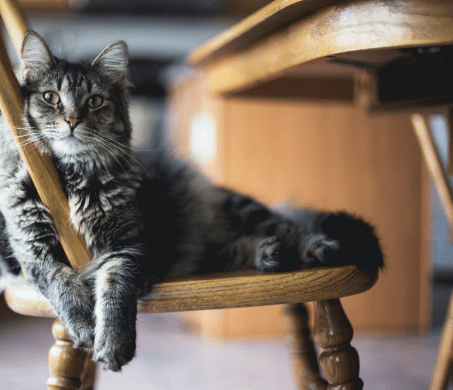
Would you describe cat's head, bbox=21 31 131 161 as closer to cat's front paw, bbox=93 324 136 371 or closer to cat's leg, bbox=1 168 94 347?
cat's leg, bbox=1 168 94 347

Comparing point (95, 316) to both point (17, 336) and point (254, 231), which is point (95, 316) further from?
point (17, 336)

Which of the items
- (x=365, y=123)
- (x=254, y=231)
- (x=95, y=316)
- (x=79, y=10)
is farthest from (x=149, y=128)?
(x=95, y=316)

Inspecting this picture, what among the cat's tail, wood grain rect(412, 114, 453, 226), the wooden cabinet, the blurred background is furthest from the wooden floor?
the cat's tail

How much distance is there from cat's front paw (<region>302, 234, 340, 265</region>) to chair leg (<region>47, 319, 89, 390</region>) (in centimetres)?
46

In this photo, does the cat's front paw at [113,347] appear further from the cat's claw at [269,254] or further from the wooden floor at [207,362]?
the wooden floor at [207,362]

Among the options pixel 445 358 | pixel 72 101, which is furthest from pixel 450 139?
pixel 72 101

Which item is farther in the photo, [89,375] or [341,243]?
[89,375]

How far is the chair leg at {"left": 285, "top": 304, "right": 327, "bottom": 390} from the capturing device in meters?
1.08

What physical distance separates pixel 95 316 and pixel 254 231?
1.34 ft

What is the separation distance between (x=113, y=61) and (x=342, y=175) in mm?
1739

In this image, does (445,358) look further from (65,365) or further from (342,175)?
(342,175)

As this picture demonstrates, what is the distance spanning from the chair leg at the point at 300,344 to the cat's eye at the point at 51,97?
761mm

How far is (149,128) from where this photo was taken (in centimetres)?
376

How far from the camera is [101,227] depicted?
770 millimetres
